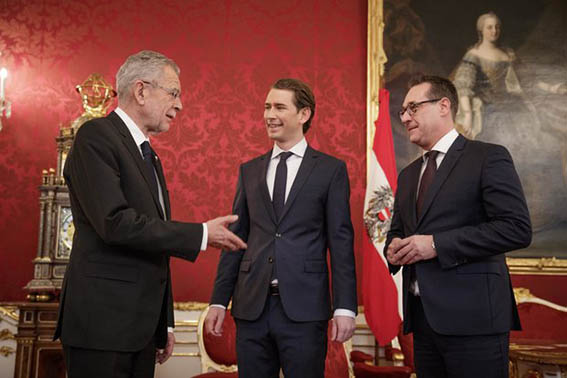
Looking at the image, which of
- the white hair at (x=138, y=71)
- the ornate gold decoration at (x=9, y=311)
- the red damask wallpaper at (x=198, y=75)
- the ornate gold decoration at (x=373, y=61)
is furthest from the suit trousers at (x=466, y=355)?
the ornate gold decoration at (x=9, y=311)

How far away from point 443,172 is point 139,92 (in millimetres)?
1297

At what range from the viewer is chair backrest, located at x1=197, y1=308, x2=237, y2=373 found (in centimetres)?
405

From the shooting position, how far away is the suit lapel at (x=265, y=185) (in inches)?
102

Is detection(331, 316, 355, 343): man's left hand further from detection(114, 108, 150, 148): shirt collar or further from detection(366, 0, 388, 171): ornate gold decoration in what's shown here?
detection(366, 0, 388, 171): ornate gold decoration

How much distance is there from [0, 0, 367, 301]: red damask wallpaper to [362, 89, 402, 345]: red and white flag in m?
0.38

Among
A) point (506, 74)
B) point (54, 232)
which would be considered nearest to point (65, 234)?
point (54, 232)

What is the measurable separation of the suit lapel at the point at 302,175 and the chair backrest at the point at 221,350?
1.76m

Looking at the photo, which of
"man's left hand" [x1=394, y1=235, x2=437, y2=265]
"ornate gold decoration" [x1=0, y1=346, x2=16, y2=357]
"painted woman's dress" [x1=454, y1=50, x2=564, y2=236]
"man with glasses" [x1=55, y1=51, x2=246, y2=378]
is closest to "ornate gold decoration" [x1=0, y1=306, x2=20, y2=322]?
"ornate gold decoration" [x1=0, y1=346, x2=16, y2=357]

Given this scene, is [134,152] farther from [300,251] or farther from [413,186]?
[413,186]

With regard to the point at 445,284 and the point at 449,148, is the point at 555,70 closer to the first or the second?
the point at 449,148

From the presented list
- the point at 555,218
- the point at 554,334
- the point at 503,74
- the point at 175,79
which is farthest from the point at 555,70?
the point at 175,79

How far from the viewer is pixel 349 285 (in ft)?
8.29

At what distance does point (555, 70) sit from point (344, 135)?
1909 millimetres

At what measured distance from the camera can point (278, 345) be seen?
2.40 meters
